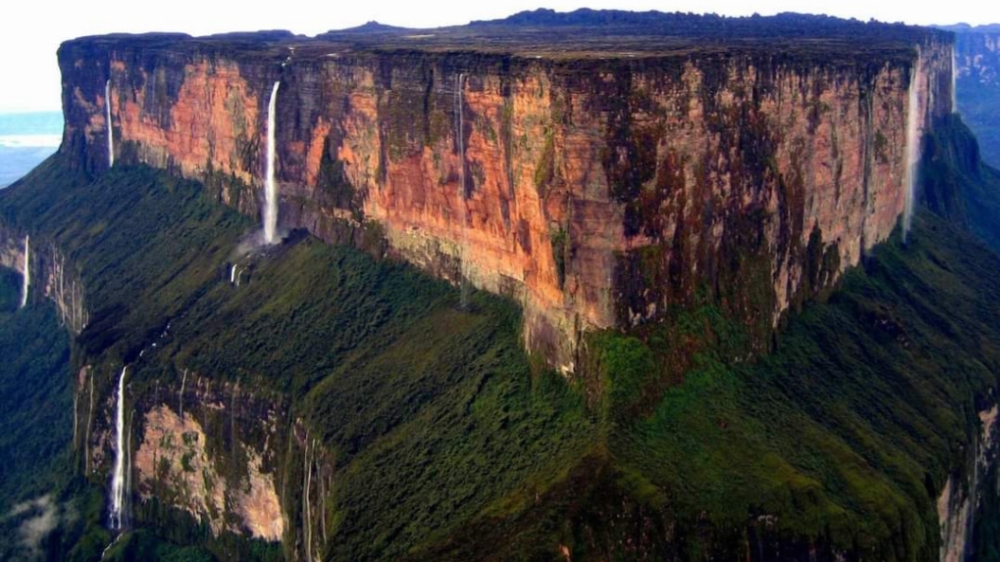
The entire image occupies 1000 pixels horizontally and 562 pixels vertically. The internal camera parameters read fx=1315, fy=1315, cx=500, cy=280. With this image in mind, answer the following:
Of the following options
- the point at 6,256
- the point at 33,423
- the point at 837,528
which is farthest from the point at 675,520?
the point at 6,256

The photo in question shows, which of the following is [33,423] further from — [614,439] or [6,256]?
[614,439]

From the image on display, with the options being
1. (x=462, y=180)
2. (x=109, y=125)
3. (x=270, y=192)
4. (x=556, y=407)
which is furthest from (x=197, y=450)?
(x=109, y=125)

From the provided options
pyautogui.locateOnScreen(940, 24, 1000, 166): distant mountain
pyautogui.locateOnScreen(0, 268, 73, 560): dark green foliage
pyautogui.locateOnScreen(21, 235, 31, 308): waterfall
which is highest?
pyautogui.locateOnScreen(940, 24, 1000, 166): distant mountain

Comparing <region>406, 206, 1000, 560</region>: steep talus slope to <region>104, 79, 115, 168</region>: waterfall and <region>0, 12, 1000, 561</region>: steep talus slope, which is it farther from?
<region>104, 79, 115, 168</region>: waterfall

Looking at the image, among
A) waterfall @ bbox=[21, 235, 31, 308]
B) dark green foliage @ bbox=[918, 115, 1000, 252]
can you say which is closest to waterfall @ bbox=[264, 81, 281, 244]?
waterfall @ bbox=[21, 235, 31, 308]

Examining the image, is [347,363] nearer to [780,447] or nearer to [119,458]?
[119,458]
